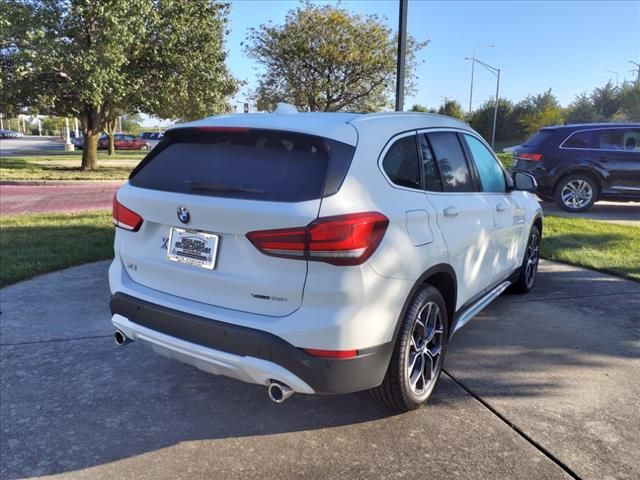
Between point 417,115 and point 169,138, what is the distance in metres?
1.61

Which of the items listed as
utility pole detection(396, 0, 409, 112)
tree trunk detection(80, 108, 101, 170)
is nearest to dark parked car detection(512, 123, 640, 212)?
utility pole detection(396, 0, 409, 112)

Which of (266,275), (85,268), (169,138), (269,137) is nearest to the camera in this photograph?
(266,275)

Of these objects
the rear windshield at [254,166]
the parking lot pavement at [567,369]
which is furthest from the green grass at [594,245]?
the rear windshield at [254,166]

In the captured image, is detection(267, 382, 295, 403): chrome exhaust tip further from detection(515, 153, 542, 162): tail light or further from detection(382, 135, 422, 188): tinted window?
detection(515, 153, 542, 162): tail light

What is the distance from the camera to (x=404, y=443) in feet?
9.75

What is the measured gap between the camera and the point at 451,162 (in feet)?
12.4

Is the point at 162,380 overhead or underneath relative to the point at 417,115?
underneath

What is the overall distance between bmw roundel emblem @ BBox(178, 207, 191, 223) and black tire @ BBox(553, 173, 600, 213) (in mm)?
10559

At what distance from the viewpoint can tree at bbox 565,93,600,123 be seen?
207ft

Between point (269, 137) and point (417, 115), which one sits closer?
point (269, 137)

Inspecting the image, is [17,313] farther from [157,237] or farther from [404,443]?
[404,443]

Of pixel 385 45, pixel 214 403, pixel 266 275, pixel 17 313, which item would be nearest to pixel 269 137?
pixel 266 275

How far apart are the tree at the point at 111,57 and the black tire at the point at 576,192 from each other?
1363cm

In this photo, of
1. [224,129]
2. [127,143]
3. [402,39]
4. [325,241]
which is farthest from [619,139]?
[127,143]
